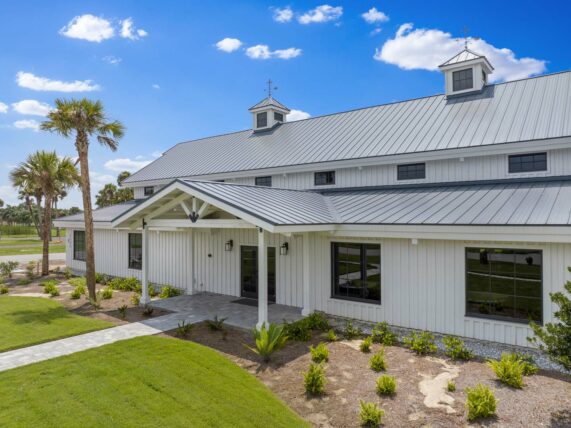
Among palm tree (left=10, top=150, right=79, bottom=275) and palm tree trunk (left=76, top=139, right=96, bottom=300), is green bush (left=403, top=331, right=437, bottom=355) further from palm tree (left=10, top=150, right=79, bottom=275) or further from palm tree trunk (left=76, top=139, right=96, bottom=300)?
palm tree (left=10, top=150, right=79, bottom=275)

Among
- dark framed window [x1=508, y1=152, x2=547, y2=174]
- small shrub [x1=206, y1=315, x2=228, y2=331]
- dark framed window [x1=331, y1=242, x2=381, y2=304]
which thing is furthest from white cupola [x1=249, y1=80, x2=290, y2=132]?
small shrub [x1=206, y1=315, x2=228, y2=331]

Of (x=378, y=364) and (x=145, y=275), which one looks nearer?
(x=378, y=364)

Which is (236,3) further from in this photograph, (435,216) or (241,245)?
(435,216)

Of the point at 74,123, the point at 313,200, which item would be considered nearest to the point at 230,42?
the point at 74,123

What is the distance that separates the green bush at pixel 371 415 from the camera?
18.5 feet

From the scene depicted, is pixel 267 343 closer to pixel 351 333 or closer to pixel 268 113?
pixel 351 333

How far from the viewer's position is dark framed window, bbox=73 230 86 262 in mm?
20734

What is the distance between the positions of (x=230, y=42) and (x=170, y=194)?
798 centimetres

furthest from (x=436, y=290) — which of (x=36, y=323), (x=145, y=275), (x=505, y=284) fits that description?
(x=36, y=323)

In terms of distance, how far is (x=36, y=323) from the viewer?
10.9 metres

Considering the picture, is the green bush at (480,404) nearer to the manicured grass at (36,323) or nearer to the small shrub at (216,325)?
the small shrub at (216,325)

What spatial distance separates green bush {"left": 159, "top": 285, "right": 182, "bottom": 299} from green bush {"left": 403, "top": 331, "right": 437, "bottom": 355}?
30.2 feet

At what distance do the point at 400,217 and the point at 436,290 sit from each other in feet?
6.68

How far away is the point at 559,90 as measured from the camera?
1320 cm
